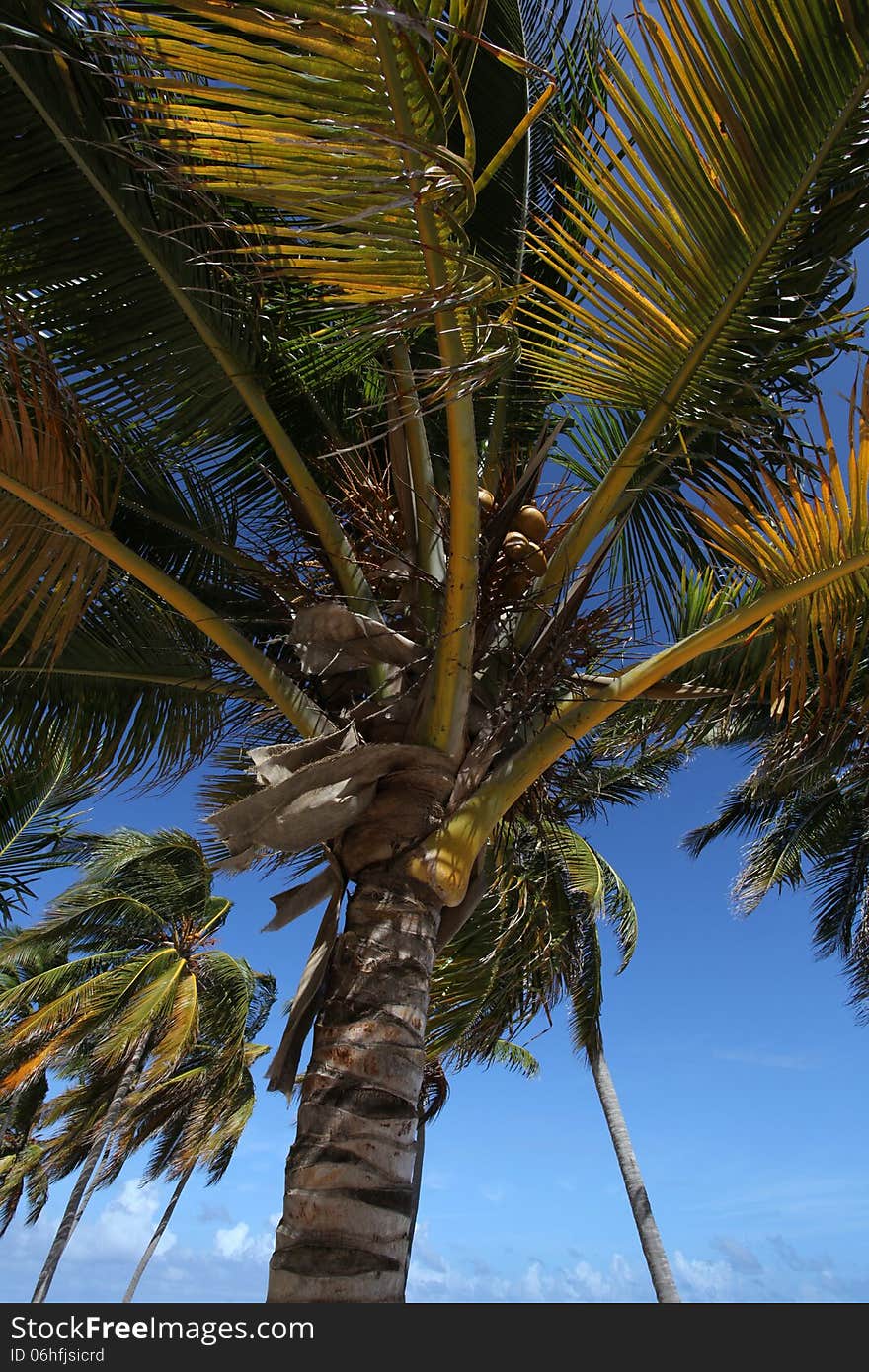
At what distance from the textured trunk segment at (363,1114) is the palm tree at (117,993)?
10.5m

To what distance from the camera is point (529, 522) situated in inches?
149

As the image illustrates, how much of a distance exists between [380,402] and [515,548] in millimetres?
777

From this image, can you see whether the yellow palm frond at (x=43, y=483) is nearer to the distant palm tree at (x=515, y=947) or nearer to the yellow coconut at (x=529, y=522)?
the yellow coconut at (x=529, y=522)

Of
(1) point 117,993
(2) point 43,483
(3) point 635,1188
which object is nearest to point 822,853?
(3) point 635,1188

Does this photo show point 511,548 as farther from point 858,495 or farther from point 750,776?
point 750,776

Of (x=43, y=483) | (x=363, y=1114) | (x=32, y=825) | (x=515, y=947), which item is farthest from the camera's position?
(x=32, y=825)

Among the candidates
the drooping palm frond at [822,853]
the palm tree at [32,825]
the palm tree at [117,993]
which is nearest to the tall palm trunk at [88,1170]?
the palm tree at [117,993]

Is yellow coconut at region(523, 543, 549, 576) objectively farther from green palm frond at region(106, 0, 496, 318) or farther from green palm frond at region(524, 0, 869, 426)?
green palm frond at region(106, 0, 496, 318)

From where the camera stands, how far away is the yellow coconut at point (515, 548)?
3.65 metres

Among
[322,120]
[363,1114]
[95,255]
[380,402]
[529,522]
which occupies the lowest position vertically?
[363,1114]

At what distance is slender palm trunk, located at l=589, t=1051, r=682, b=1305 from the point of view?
38.8 ft

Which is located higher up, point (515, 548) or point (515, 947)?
point (515, 947)

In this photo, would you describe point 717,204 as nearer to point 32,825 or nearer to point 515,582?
point 515,582
